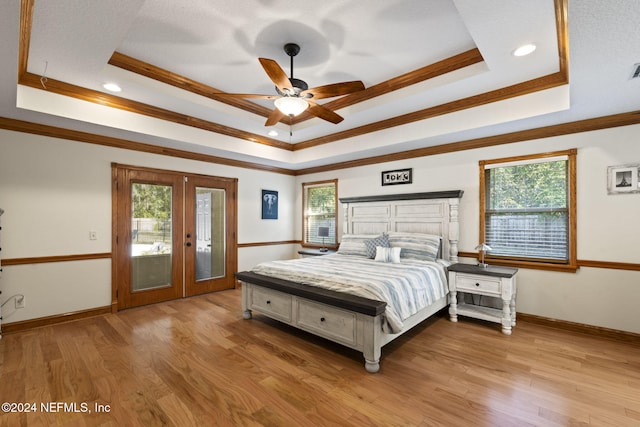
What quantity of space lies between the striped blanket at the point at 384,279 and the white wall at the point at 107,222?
1155 mm

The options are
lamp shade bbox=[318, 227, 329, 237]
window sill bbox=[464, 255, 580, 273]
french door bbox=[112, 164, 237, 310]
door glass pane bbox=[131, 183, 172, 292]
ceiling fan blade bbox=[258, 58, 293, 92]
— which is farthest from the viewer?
lamp shade bbox=[318, 227, 329, 237]

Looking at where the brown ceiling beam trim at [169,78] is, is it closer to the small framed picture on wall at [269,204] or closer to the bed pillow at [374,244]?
the small framed picture on wall at [269,204]

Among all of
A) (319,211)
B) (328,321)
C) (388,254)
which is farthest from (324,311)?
(319,211)

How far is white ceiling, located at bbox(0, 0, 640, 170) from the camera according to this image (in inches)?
78.0

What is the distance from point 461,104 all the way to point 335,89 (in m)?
1.89

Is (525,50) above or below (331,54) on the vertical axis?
below

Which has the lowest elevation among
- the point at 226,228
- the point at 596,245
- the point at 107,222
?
the point at 596,245

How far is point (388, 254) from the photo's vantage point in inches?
161

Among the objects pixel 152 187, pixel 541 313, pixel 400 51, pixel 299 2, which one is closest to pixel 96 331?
pixel 152 187

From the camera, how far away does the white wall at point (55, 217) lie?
3.38 m

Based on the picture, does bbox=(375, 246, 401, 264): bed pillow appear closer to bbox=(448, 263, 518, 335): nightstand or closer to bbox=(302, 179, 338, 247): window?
bbox=(448, 263, 518, 335): nightstand

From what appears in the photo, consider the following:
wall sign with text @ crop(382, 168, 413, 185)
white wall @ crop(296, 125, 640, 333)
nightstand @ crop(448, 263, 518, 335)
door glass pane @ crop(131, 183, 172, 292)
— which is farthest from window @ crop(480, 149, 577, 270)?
door glass pane @ crop(131, 183, 172, 292)

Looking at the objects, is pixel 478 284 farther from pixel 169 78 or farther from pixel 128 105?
pixel 128 105

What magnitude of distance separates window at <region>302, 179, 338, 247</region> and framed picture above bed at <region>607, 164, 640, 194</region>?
396 cm
